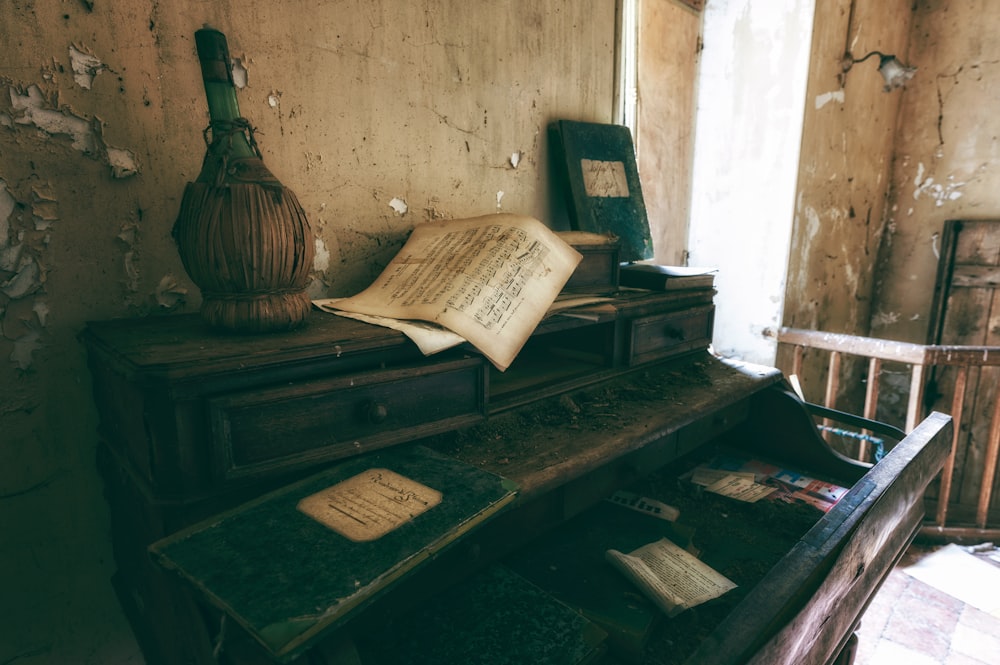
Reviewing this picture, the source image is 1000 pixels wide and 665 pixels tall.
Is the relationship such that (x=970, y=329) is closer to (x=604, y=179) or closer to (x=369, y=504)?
(x=604, y=179)

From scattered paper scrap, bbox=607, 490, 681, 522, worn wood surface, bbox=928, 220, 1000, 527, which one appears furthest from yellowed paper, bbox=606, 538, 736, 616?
worn wood surface, bbox=928, 220, 1000, 527

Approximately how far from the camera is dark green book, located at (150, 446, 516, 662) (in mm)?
557

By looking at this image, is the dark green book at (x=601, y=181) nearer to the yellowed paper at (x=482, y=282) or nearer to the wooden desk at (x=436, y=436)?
the wooden desk at (x=436, y=436)

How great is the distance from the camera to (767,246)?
9.89 ft

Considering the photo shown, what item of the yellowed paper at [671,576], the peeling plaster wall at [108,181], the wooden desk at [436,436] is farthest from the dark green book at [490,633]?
the peeling plaster wall at [108,181]

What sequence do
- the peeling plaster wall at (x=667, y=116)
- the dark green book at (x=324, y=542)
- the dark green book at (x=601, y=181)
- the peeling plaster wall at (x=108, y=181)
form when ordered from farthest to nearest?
the peeling plaster wall at (x=667, y=116) < the dark green book at (x=601, y=181) < the peeling plaster wall at (x=108, y=181) < the dark green book at (x=324, y=542)

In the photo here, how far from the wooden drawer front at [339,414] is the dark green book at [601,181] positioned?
0.93 m

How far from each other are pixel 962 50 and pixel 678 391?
3.80 meters

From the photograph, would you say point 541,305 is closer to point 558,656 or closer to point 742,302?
point 558,656

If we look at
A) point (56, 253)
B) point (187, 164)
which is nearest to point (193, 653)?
point (56, 253)

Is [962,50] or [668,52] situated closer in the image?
[668,52]

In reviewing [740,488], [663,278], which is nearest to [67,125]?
[663,278]

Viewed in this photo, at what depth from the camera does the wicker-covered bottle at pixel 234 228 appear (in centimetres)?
82

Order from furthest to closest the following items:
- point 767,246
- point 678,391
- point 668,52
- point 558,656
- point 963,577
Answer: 1. point 767,246
2. point 963,577
3. point 668,52
4. point 678,391
5. point 558,656
